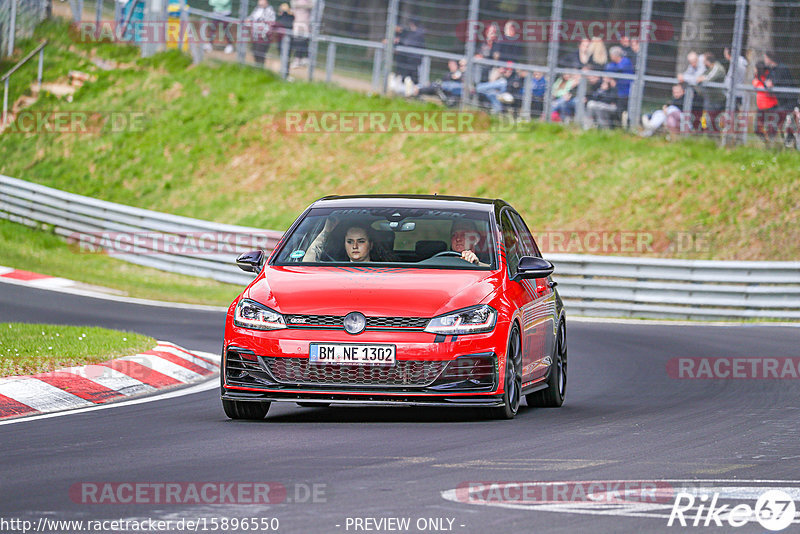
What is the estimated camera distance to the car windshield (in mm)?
10461

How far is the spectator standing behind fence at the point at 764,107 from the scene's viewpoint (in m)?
26.6

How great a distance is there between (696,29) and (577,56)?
2565 mm

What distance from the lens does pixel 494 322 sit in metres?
9.59

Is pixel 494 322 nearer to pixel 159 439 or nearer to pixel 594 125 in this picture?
pixel 159 439

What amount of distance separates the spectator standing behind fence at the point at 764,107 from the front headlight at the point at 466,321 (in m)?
18.2

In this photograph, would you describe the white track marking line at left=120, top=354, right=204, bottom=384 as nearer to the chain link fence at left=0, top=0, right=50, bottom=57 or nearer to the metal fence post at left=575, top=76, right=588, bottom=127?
the metal fence post at left=575, top=76, right=588, bottom=127

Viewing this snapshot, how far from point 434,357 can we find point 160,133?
27894 mm

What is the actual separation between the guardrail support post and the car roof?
22.6 meters

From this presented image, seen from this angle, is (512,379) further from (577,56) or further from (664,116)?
(664,116)

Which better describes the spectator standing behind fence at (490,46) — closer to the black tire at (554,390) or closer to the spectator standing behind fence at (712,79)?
the spectator standing behind fence at (712,79)

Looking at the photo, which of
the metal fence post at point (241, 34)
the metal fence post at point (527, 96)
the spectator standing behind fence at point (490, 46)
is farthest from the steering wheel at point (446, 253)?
the metal fence post at point (241, 34)

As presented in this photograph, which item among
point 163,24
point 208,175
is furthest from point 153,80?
point 208,175

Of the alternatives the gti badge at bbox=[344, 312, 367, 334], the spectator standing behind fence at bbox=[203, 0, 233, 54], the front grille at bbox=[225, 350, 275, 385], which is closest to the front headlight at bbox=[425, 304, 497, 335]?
the gti badge at bbox=[344, 312, 367, 334]
